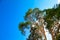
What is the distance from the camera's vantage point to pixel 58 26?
30.5 feet

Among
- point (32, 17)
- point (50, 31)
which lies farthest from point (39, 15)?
point (50, 31)

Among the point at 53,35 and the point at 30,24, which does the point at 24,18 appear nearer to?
the point at 30,24

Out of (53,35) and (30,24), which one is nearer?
(53,35)

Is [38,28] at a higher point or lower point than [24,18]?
lower

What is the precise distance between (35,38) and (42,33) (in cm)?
42

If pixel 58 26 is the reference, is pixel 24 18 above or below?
above

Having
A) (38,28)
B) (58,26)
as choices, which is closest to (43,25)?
(38,28)

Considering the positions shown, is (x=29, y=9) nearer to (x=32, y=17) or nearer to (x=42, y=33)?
(x=32, y=17)

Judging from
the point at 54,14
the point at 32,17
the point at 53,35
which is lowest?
the point at 53,35

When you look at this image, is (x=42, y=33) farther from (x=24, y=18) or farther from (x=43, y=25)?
(x=24, y=18)

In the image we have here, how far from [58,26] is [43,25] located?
0.98 m

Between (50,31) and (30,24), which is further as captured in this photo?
(30,24)

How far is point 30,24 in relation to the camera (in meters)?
10.2

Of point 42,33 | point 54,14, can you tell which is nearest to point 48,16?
point 54,14
